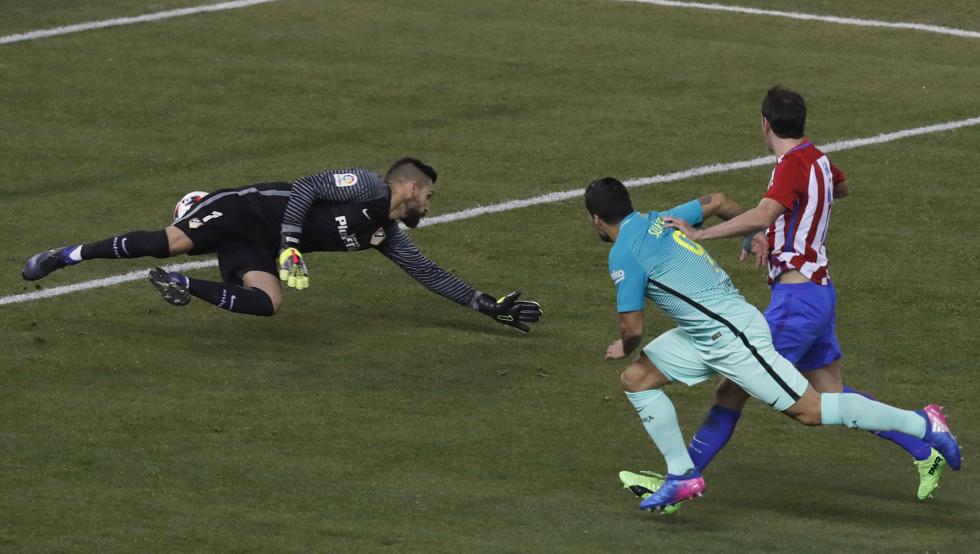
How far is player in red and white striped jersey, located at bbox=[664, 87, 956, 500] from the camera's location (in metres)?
9.89

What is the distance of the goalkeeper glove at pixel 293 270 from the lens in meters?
11.9

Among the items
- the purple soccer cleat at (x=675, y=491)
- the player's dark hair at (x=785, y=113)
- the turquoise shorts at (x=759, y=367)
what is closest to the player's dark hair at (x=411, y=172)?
the player's dark hair at (x=785, y=113)

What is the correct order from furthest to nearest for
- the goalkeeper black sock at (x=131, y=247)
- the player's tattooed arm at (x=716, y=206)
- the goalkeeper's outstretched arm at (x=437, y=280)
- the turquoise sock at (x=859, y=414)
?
the goalkeeper's outstretched arm at (x=437, y=280) → the goalkeeper black sock at (x=131, y=247) → the player's tattooed arm at (x=716, y=206) → the turquoise sock at (x=859, y=414)

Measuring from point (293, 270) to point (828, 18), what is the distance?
12.6 m

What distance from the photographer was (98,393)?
11.8 meters

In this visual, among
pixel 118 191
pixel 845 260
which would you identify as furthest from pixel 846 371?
pixel 118 191

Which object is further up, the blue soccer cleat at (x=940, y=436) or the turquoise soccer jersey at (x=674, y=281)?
the turquoise soccer jersey at (x=674, y=281)

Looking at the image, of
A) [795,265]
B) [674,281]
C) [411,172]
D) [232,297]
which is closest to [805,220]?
[795,265]

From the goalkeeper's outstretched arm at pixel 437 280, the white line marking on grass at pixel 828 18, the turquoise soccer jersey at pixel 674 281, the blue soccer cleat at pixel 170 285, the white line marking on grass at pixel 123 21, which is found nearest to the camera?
the turquoise soccer jersey at pixel 674 281

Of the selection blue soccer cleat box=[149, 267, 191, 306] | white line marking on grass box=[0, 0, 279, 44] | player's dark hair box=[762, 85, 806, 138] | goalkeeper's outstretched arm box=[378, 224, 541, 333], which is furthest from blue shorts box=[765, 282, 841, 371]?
white line marking on grass box=[0, 0, 279, 44]

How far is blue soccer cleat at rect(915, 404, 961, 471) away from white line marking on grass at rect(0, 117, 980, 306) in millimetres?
6776

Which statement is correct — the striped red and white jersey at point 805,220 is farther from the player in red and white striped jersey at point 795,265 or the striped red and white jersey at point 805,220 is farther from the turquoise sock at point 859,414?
the turquoise sock at point 859,414

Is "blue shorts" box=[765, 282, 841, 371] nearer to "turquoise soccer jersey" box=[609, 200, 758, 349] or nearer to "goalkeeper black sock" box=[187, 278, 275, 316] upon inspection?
"turquoise soccer jersey" box=[609, 200, 758, 349]

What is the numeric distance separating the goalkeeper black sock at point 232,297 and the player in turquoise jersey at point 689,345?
3648 millimetres
